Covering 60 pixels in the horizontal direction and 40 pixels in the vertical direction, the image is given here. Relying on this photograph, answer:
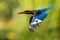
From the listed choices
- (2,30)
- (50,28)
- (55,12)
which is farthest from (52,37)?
(2,30)

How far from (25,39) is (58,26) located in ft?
0.76

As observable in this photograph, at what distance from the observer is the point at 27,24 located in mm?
1328

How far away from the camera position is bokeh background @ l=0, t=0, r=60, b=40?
132cm

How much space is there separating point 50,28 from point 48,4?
16 centimetres

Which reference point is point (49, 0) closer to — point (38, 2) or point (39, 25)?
point (38, 2)

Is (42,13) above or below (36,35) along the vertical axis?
above

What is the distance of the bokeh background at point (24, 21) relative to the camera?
132 cm

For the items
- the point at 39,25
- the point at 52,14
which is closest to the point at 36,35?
the point at 39,25

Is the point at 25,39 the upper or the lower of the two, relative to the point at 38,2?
lower

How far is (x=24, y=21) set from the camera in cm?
133

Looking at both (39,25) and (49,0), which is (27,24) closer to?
(39,25)

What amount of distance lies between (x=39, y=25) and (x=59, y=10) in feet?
0.53

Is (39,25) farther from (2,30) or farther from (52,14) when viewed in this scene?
(2,30)

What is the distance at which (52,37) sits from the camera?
1.35 metres
